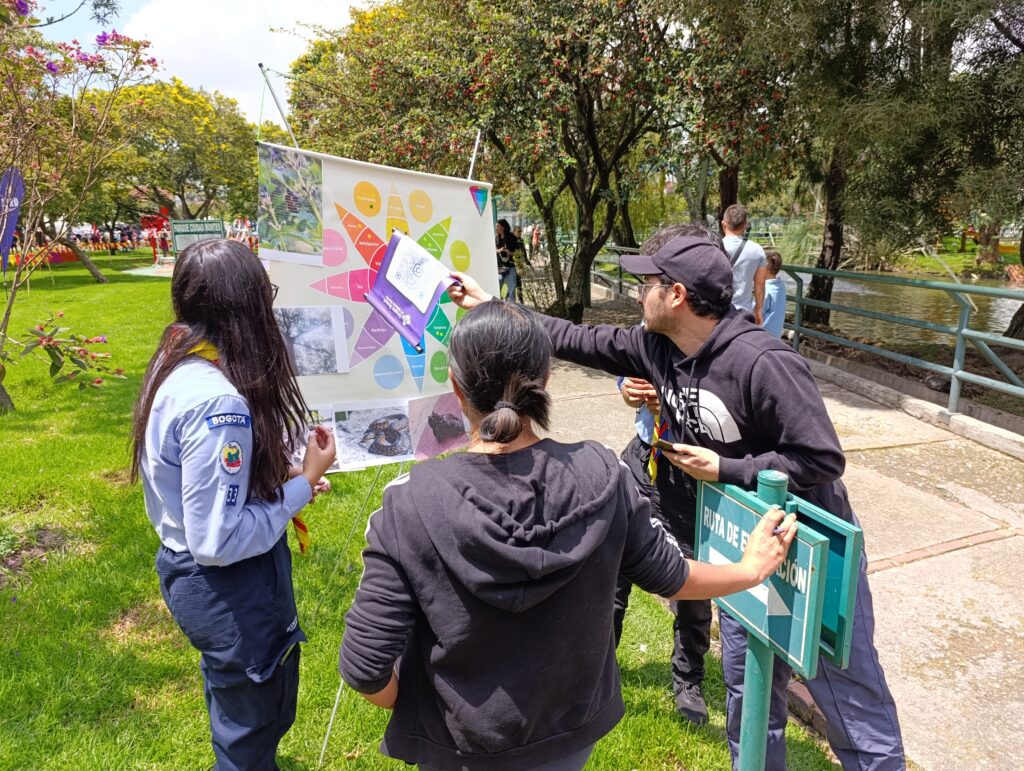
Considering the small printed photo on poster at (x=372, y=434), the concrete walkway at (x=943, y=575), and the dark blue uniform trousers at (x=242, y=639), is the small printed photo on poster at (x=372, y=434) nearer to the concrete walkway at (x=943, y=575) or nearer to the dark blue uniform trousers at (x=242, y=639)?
the dark blue uniform trousers at (x=242, y=639)

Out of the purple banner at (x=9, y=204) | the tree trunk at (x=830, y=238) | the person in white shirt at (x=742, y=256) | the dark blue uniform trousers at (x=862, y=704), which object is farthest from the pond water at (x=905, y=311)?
the purple banner at (x=9, y=204)

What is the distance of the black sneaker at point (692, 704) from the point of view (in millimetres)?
2662

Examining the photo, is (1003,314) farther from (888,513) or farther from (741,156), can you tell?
(888,513)

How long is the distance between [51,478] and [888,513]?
19.0ft

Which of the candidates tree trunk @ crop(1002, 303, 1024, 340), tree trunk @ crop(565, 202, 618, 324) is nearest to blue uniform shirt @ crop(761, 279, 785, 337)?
tree trunk @ crop(1002, 303, 1024, 340)

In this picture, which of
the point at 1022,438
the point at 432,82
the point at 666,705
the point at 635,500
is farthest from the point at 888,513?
the point at 432,82

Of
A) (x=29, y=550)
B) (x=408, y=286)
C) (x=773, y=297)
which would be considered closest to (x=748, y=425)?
(x=408, y=286)

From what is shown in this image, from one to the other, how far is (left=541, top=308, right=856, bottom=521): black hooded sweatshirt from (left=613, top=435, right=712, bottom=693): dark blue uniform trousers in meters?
0.34

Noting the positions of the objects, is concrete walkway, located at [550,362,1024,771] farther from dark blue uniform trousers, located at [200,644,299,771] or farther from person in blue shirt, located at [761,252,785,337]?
dark blue uniform trousers, located at [200,644,299,771]

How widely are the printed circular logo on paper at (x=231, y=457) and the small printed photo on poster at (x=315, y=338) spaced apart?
1.02 meters

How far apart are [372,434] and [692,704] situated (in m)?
1.68

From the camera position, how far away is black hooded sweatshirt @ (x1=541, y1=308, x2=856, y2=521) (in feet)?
5.94

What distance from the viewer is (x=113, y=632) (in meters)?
3.22

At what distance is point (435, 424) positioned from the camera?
9.53 ft
